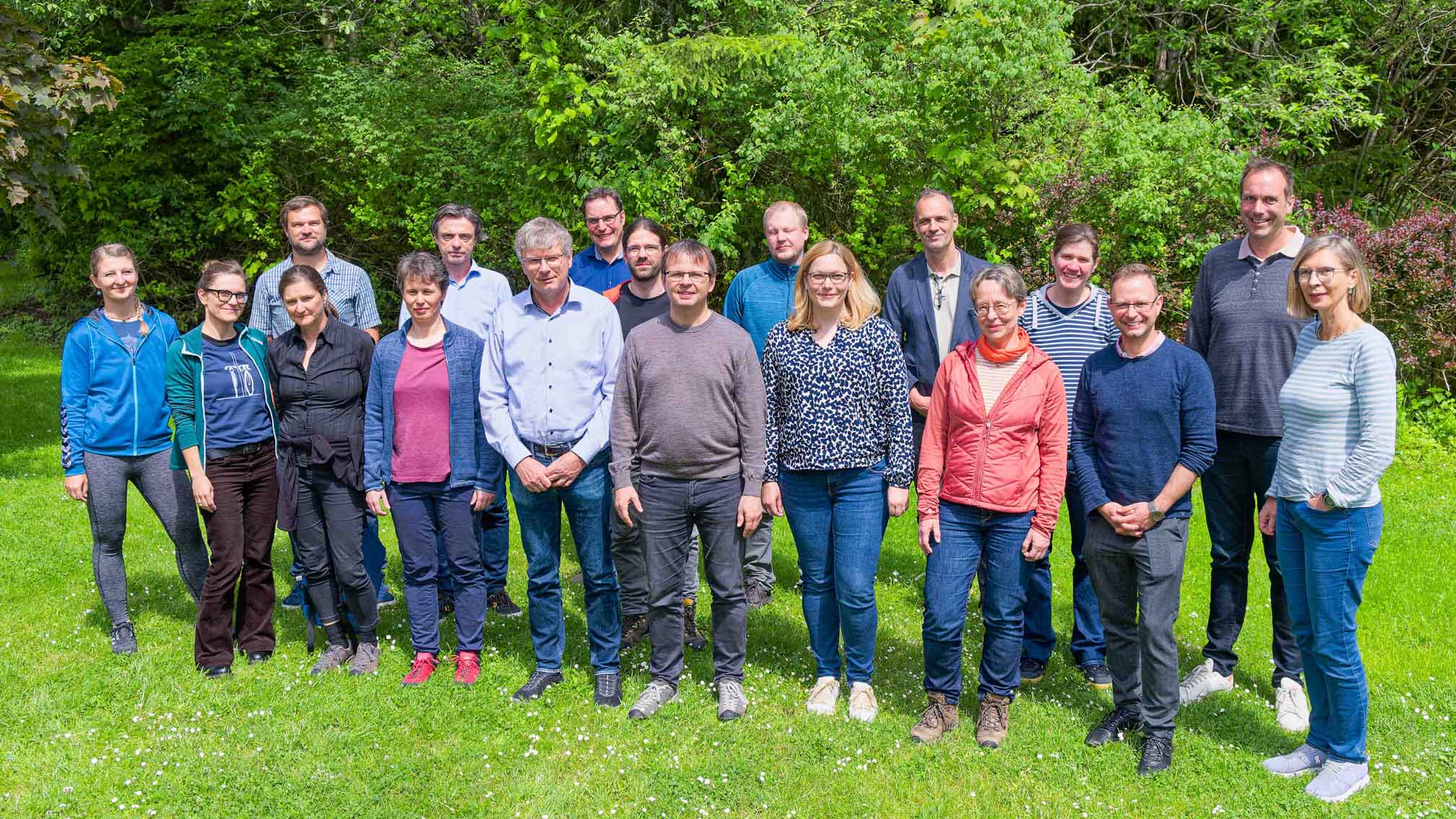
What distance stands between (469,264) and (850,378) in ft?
9.27

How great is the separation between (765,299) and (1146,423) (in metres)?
2.23

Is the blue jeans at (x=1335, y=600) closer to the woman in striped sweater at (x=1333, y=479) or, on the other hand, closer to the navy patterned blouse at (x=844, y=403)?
the woman in striped sweater at (x=1333, y=479)

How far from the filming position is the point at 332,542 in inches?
214

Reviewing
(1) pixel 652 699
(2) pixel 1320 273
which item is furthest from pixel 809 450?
(2) pixel 1320 273

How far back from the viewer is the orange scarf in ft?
14.8

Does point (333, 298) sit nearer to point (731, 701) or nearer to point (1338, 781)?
point (731, 701)

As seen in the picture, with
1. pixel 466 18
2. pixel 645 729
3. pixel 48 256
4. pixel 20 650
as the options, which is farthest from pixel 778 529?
pixel 48 256

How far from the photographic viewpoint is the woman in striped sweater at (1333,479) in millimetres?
3965

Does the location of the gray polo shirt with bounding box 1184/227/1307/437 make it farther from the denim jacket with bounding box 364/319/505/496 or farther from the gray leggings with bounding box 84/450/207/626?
the gray leggings with bounding box 84/450/207/626

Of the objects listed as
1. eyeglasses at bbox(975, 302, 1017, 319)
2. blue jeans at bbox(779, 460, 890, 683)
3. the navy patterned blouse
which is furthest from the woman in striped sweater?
blue jeans at bbox(779, 460, 890, 683)

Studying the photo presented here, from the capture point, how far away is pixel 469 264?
6359 millimetres

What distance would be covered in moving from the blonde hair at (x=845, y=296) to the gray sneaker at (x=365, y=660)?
9.43 feet

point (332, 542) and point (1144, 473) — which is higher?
point (1144, 473)

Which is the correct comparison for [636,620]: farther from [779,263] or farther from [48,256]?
[48,256]
